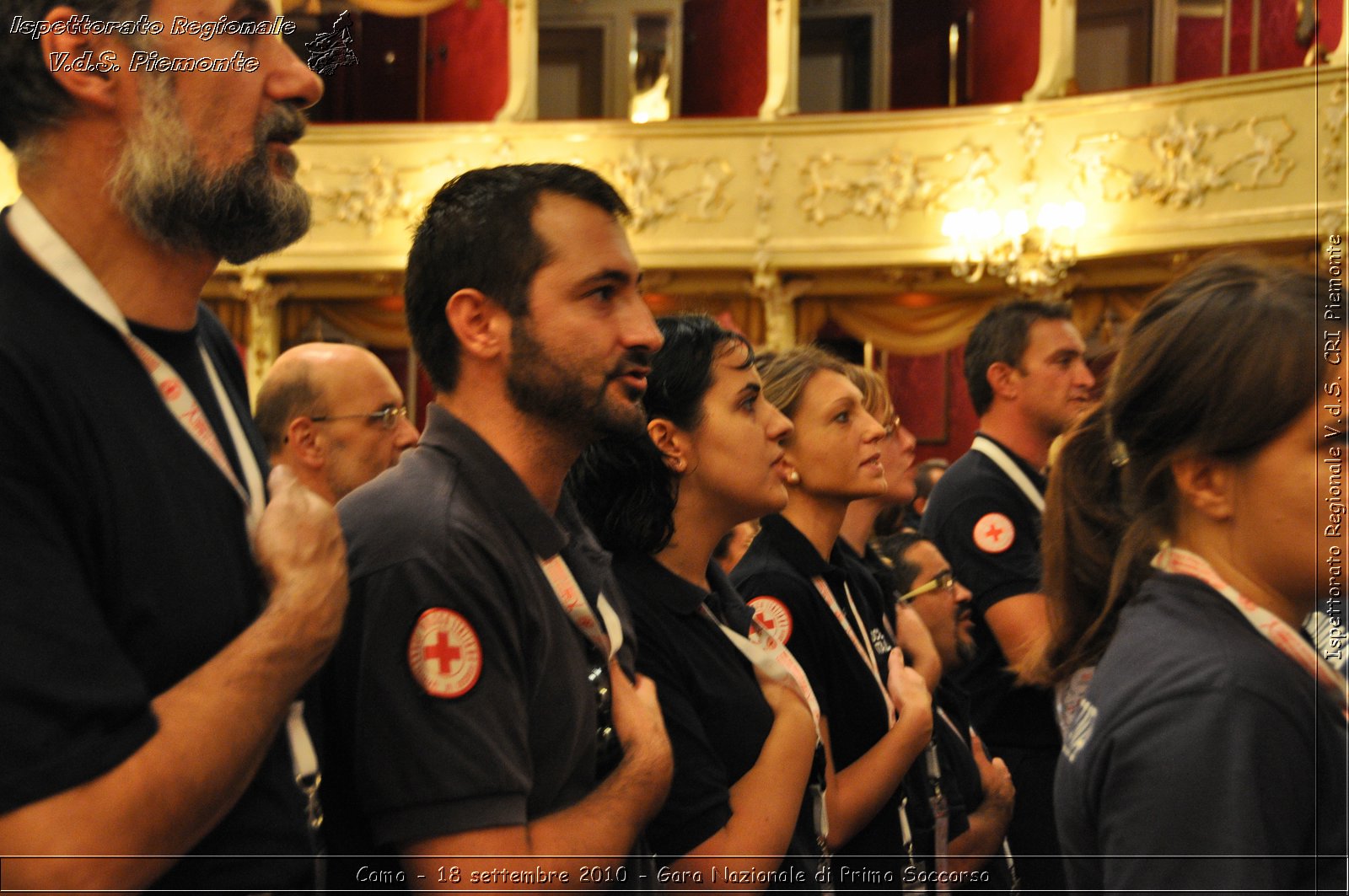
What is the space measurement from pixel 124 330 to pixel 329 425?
1.59 metres

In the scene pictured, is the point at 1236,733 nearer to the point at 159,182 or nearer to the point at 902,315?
the point at 159,182

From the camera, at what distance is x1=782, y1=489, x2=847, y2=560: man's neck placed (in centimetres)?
295

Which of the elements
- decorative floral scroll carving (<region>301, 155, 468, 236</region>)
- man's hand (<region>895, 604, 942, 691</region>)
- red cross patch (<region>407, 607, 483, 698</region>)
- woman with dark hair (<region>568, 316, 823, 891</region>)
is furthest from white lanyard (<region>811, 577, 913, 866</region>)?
decorative floral scroll carving (<region>301, 155, 468, 236</region>)

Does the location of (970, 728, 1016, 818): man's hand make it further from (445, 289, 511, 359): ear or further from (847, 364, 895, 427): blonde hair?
(445, 289, 511, 359): ear

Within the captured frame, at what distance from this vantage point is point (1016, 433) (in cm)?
394

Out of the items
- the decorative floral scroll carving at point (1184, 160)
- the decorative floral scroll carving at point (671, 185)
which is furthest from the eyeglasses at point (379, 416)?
the decorative floral scroll carving at point (671, 185)

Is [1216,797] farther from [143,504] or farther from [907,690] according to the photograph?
[907,690]

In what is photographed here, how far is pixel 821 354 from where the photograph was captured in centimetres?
321

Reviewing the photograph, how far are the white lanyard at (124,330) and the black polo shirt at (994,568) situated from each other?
7.70 ft

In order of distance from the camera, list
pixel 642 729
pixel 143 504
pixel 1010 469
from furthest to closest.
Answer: pixel 1010 469, pixel 642 729, pixel 143 504

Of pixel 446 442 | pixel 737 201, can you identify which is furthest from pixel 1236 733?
pixel 737 201

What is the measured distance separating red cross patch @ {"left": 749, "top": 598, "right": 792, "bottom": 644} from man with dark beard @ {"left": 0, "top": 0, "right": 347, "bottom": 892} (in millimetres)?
1291

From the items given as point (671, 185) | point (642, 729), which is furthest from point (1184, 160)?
point (642, 729)

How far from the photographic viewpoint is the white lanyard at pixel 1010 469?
12.1 feet
